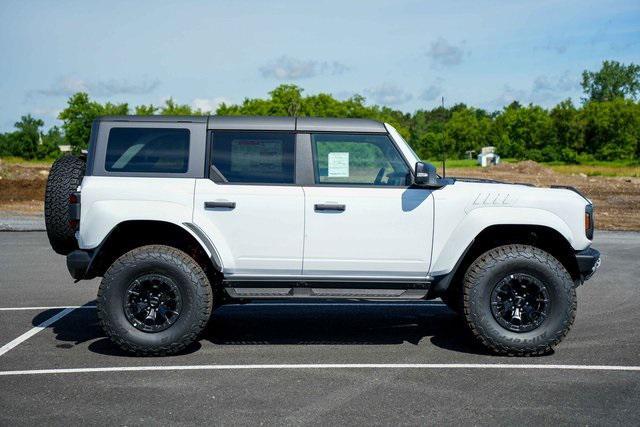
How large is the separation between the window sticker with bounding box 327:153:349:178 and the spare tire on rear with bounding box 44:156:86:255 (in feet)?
7.52

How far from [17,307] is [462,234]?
534cm

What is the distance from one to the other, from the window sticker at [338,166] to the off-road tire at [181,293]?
146 centimetres

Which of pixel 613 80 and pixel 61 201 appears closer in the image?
pixel 61 201

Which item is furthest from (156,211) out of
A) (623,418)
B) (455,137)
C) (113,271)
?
(455,137)

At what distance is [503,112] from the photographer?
314 ft

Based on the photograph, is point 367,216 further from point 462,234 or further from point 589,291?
point 589,291

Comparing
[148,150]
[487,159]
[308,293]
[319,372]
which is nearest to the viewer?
[319,372]

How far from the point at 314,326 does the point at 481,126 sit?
304ft

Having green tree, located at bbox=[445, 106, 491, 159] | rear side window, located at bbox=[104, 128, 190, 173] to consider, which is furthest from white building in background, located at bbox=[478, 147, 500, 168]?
rear side window, located at bbox=[104, 128, 190, 173]

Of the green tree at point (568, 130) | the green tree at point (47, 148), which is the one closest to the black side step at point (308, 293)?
the green tree at point (568, 130)

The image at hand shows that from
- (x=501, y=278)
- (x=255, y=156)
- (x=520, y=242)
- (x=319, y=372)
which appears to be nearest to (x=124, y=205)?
(x=255, y=156)

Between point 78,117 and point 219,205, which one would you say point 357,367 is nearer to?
point 219,205

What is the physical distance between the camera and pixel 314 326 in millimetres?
7781

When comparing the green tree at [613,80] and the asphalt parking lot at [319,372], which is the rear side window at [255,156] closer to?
the asphalt parking lot at [319,372]
